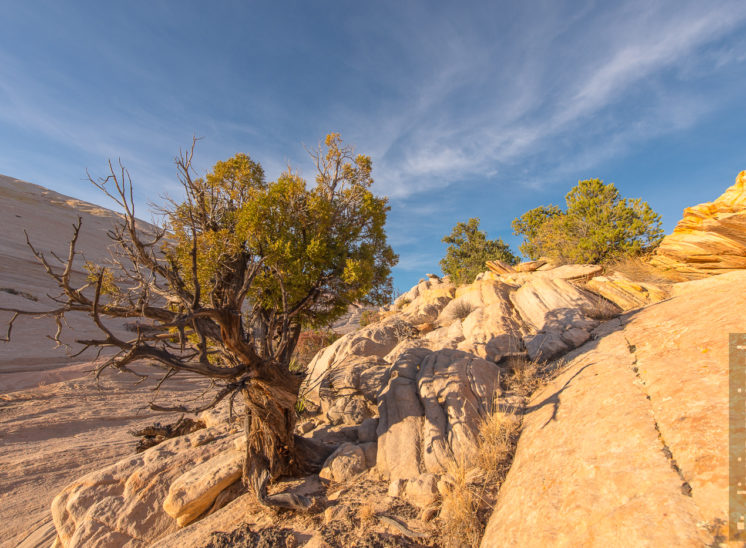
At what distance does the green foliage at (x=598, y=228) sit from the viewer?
18.6 metres

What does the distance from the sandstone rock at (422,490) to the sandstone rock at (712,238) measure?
1529cm

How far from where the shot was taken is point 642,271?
15742 millimetres

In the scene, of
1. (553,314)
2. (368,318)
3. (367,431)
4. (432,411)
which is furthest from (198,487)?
(368,318)

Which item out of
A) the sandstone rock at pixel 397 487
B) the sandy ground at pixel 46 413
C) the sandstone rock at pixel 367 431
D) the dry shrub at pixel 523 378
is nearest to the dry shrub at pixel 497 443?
the dry shrub at pixel 523 378

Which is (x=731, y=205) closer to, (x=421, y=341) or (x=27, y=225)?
(x=421, y=341)

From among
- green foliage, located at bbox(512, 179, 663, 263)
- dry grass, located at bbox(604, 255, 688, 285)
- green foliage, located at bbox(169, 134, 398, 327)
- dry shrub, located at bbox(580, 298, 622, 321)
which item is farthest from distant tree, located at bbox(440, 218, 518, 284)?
green foliage, located at bbox(169, 134, 398, 327)

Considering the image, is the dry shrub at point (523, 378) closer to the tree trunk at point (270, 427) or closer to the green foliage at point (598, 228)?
the tree trunk at point (270, 427)

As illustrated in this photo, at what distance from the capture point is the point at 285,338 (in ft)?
21.3

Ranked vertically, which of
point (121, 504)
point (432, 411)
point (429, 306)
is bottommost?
point (121, 504)

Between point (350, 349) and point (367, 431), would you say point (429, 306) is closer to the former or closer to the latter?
point (350, 349)

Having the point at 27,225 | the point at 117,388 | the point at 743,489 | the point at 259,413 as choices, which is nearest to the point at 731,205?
the point at 743,489

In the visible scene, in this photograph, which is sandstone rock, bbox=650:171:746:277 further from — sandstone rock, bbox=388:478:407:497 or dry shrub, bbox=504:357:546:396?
sandstone rock, bbox=388:478:407:497

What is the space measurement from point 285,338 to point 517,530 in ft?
15.3

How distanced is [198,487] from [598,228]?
75.8ft
